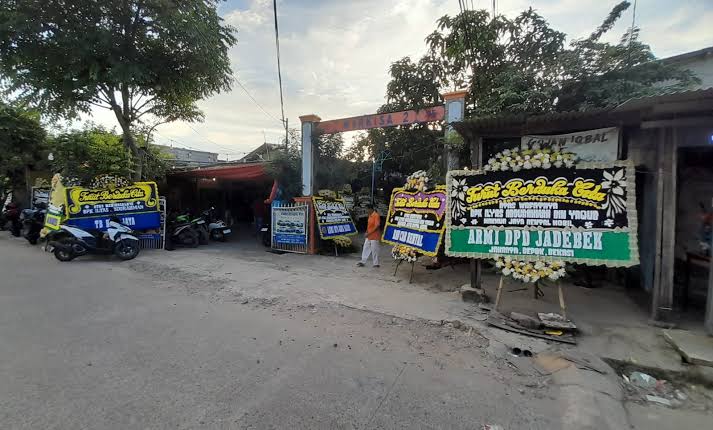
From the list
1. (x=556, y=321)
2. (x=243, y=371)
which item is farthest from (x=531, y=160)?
(x=243, y=371)

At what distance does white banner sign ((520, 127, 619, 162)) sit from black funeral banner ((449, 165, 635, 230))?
Answer: 0.67 m

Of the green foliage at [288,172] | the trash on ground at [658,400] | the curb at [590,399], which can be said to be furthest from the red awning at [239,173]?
the trash on ground at [658,400]

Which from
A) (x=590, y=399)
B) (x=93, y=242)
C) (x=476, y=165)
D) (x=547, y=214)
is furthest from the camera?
(x=93, y=242)

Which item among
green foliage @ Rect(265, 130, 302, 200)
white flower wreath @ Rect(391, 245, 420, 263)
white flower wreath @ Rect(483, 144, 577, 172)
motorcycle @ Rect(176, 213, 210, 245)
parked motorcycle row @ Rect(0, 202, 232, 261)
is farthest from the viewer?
motorcycle @ Rect(176, 213, 210, 245)

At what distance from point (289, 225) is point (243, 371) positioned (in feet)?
23.4

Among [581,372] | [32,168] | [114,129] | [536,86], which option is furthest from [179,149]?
[581,372]

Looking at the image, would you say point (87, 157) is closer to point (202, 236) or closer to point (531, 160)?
point (202, 236)

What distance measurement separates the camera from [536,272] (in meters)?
4.73

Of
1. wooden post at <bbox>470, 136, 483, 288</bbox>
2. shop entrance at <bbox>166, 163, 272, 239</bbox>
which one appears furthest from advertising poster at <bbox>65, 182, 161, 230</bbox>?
wooden post at <bbox>470, 136, 483, 288</bbox>

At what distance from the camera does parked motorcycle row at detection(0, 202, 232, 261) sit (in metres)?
8.37

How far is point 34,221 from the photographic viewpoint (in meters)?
11.0

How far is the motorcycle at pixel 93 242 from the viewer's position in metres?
8.22

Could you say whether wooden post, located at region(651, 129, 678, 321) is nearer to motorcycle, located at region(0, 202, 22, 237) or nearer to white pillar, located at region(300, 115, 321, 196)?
white pillar, located at region(300, 115, 321, 196)

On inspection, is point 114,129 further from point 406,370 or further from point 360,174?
point 406,370
